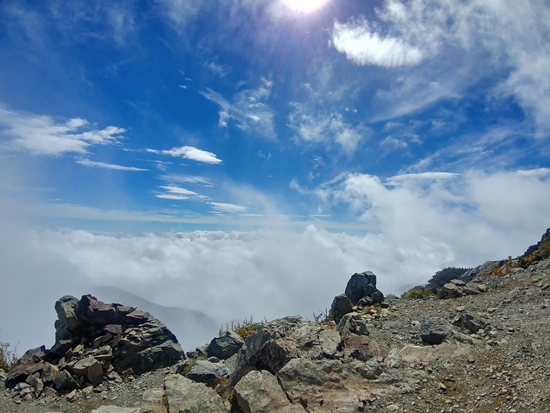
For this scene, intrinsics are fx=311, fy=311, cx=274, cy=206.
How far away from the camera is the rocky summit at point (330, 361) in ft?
26.5

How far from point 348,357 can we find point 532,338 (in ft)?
19.4

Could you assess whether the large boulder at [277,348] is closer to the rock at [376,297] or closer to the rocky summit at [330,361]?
the rocky summit at [330,361]

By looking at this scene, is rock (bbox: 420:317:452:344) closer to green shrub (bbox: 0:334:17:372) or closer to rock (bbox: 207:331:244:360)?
rock (bbox: 207:331:244:360)

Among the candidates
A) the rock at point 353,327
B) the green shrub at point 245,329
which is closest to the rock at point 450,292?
the rock at point 353,327

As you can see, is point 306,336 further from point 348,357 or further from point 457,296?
point 457,296

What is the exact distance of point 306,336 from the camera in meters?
11.2

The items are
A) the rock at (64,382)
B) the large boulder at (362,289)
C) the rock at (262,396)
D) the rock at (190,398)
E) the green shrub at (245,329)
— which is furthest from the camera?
the large boulder at (362,289)

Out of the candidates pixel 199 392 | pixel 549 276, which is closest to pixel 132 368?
pixel 199 392

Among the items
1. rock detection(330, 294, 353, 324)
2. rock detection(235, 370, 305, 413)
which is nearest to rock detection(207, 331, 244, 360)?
rock detection(330, 294, 353, 324)

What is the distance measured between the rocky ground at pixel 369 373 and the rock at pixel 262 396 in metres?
0.03

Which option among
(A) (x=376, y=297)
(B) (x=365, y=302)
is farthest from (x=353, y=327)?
(A) (x=376, y=297)

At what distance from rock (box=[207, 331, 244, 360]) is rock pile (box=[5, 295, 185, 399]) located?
1727mm

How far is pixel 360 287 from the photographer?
19266mm

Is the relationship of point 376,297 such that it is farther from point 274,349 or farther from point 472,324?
point 274,349
